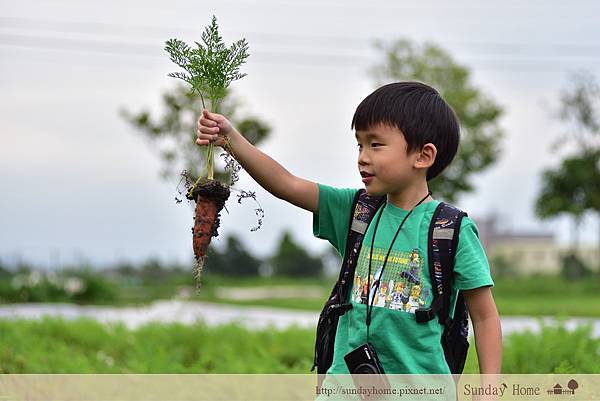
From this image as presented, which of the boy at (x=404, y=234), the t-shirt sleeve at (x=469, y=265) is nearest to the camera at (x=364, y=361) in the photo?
the boy at (x=404, y=234)

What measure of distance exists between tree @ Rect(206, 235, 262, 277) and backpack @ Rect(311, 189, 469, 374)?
84.5 feet

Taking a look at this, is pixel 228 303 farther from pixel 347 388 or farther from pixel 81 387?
pixel 347 388

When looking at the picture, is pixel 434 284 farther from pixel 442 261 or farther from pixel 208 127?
pixel 208 127

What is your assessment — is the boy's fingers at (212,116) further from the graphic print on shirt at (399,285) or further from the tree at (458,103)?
the tree at (458,103)

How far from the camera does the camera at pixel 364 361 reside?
257 centimetres

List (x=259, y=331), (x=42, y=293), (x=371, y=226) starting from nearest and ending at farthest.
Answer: (x=371, y=226)
(x=259, y=331)
(x=42, y=293)

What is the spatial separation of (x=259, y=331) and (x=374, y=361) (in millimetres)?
5251

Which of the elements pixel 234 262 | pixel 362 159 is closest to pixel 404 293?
pixel 362 159

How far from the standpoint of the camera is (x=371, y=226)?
279 cm

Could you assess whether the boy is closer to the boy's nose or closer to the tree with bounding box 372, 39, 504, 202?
the boy's nose

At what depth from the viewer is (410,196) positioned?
9.05ft

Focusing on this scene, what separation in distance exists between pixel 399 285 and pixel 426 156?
0.38m

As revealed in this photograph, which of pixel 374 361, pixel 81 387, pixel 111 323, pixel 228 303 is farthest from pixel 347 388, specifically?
pixel 228 303

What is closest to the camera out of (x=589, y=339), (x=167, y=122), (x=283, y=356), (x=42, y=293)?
(x=589, y=339)
